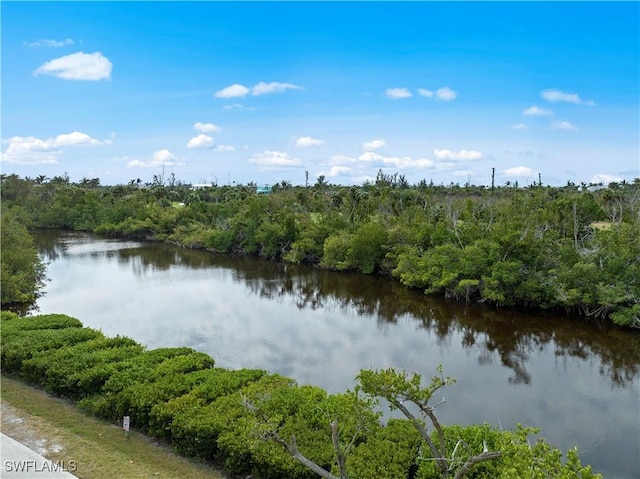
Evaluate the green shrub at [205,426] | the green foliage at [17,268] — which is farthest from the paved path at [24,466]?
the green foliage at [17,268]

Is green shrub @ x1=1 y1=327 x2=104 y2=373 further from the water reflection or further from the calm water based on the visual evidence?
the water reflection

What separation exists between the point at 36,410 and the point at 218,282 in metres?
22.6

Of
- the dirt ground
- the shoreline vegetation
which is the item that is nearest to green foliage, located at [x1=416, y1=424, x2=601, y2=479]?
the shoreline vegetation

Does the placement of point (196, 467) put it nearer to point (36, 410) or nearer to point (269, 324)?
point (36, 410)

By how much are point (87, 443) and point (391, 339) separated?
Result: 47.0 ft

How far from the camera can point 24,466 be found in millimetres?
8258

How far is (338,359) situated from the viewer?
1914 cm

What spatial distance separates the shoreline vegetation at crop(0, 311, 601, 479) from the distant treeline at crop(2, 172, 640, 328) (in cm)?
1405

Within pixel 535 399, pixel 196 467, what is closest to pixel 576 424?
pixel 535 399

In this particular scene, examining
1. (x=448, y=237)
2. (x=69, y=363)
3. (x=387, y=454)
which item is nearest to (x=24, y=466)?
(x=69, y=363)

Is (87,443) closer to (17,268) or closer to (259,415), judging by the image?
(259,415)

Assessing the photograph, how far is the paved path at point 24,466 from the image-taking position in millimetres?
8016

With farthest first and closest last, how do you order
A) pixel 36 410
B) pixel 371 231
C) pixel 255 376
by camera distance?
pixel 371 231, pixel 255 376, pixel 36 410

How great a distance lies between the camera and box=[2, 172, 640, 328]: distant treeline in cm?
2492
